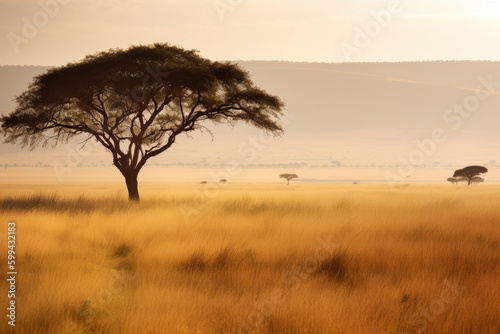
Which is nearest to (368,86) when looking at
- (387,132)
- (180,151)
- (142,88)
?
(387,132)

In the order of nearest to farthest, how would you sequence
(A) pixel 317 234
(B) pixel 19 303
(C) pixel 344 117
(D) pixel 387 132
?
(B) pixel 19 303 → (A) pixel 317 234 → (D) pixel 387 132 → (C) pixel 344 117

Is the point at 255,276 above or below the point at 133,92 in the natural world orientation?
below

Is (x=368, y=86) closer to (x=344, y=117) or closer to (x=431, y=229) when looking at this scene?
(x=344, y=117)

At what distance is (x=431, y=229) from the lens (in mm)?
13883

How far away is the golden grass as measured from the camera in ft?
20.5

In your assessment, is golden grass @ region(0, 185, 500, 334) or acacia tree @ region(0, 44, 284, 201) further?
acacia tree @ region(0, 44, 284, 201)

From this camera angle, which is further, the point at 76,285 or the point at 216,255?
the point at 216,255

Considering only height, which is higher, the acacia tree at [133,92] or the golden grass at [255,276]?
the acacia tree at [133,92]

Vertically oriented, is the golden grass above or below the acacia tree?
below

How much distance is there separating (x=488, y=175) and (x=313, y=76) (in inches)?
3120

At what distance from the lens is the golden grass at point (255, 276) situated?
20.5ft

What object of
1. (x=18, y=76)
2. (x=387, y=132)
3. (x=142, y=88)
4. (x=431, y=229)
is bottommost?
(x=431, y=229)

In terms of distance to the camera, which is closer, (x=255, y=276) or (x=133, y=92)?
(x=255, y=276)

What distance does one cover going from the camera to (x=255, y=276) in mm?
8477
